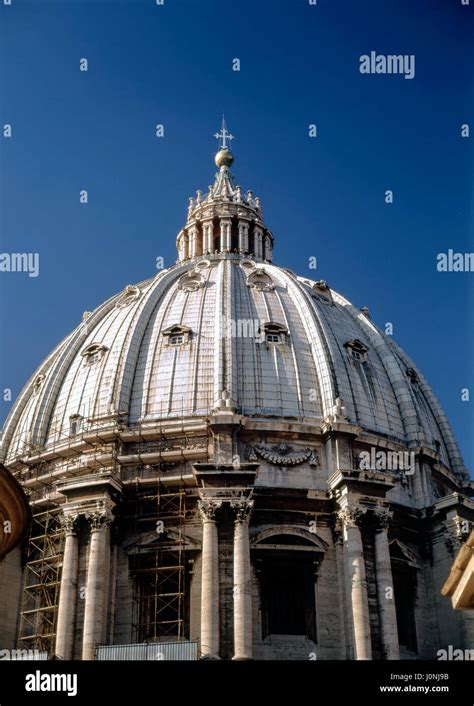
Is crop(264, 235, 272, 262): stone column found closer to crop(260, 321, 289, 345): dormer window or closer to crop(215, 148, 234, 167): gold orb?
crop(215, 148, 234, 167): gold orb

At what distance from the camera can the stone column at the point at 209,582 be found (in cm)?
4062

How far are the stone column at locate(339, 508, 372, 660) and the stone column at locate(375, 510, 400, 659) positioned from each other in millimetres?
1021

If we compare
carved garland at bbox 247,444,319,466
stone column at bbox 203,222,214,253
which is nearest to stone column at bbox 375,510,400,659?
carved garland at bbox 247,444,319,466

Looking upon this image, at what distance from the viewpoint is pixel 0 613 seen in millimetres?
46688

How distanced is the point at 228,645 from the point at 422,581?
1339 centimetres

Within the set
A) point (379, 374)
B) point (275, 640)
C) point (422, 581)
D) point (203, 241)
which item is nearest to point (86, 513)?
point (275, 640)

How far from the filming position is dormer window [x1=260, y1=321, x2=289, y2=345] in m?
56.3

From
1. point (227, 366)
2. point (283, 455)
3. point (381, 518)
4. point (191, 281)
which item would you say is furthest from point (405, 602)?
point (191, 281)

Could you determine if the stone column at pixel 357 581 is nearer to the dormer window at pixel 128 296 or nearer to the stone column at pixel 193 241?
the dormer window at pixel 128 296

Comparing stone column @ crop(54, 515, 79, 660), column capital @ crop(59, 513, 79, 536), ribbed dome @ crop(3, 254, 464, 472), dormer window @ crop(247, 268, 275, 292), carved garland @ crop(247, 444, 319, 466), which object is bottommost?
stone column @ crop(54, 515, 79, 660)

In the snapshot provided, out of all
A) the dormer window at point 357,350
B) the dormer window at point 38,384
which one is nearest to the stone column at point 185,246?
the dormer window at point 38,384

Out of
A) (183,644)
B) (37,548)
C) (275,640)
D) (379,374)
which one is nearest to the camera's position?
(183,644)

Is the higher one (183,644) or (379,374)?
(379,374)

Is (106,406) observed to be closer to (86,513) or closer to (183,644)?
(86,513)
